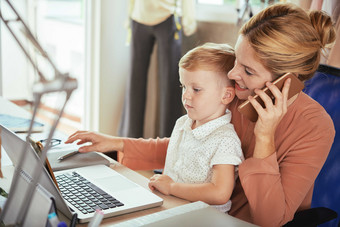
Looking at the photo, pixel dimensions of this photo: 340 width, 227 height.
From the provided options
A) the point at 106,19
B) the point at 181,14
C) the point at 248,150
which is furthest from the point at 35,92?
the point at 106,19

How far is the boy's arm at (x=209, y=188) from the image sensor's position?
1070 mm

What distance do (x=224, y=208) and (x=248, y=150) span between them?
199 millimetres

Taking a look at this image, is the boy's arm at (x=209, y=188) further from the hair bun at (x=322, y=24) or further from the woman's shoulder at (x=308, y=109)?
the hair bun at (x=322, y=24)

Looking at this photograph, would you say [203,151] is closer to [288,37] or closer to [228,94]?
[228,94]

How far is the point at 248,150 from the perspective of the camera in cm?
127

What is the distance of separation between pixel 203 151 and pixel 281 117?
9.1 inches

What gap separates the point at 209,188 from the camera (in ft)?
3.53

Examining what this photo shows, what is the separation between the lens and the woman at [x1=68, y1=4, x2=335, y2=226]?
3.59 feet

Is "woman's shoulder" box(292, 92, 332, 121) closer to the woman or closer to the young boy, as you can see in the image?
the woman

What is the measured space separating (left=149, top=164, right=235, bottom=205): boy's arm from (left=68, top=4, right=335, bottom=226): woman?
4cm

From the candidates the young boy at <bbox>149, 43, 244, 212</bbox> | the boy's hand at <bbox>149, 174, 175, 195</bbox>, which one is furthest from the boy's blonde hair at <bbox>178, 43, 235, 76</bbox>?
the boy's hand at <bbox>149, 174, 175, 195</bbox>

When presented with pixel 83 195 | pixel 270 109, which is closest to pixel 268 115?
pixel 270 109

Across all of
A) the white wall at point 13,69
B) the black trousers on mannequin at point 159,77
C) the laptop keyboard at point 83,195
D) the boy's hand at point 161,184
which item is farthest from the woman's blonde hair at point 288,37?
the white wall at point 13,69

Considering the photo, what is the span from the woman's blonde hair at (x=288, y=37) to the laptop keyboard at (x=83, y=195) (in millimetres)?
542
